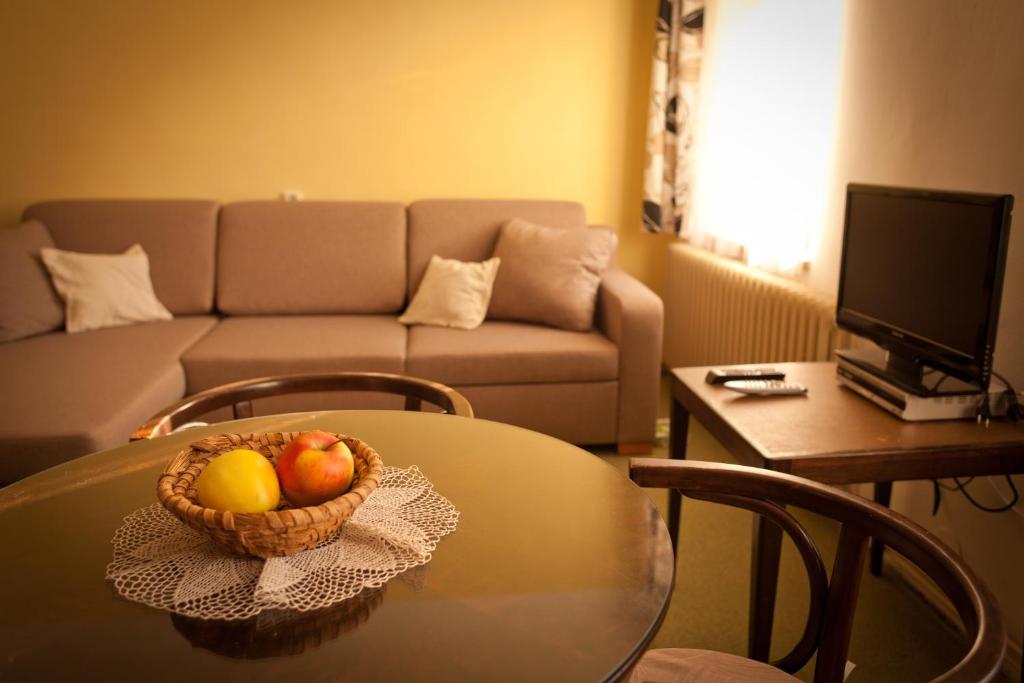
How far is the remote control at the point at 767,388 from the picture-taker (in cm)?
180

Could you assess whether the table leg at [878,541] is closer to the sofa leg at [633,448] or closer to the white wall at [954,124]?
the white wall at [954,124]

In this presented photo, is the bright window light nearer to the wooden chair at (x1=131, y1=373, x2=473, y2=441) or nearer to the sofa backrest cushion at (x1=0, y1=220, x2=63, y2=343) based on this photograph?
the wooden chair at (x1=131, y1=373, x2=473, y2=441)

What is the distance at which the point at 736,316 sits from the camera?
308 centimetres

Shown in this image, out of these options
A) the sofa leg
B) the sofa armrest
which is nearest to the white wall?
the sofa armrest

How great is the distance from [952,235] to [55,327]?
9.93ft

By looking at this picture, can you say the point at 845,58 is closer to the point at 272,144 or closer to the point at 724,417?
the point at 724,417

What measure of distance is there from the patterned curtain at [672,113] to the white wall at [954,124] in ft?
3.77

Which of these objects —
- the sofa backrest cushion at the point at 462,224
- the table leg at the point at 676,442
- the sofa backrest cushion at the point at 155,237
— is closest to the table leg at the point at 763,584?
the table leg at the point at 676,442

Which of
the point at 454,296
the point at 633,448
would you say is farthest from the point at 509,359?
the point at 633,448

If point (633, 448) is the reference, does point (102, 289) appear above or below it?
above

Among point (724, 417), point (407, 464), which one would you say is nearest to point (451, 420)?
point (407, 464)

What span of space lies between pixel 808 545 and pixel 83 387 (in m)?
2.11

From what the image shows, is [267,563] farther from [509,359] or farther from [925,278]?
[509,359]

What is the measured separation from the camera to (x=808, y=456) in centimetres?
149
